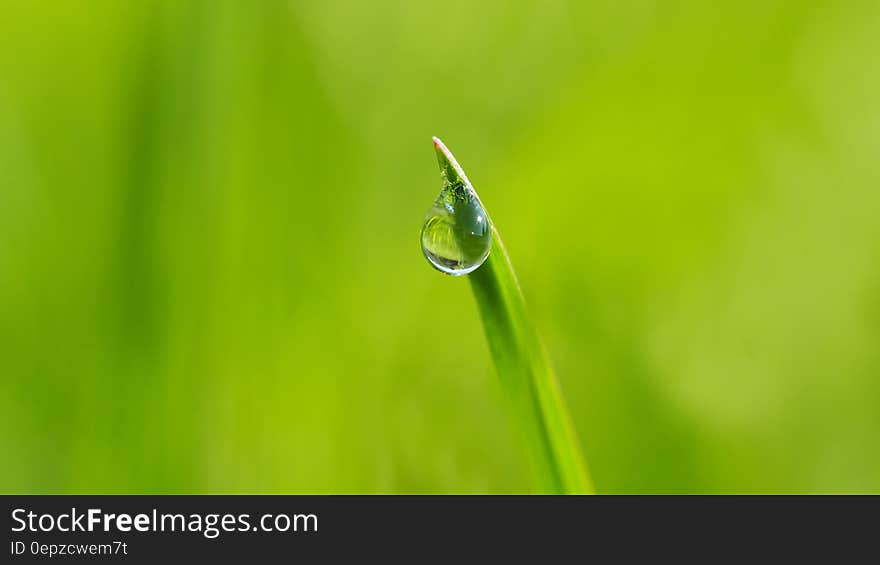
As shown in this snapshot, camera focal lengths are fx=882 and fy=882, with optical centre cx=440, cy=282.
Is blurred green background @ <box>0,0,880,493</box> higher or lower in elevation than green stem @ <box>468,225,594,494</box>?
higher

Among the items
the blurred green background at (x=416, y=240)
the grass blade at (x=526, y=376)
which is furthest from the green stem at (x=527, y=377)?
the blurred green background at (x=416, y=240)

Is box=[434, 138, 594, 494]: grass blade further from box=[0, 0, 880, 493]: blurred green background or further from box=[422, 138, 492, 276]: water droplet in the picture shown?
box=[0, 0, 880, 493]: blurred green background

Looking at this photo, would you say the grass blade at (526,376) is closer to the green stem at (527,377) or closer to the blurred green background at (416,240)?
the green stem at (527,377)

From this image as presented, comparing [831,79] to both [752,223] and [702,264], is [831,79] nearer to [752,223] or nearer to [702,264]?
[752,223]

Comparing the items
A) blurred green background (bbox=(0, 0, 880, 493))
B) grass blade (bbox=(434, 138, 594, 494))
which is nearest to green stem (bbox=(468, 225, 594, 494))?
grass blade (bbox=(434, 138, 594, 494))

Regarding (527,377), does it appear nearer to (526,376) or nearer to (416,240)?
(526,376)
